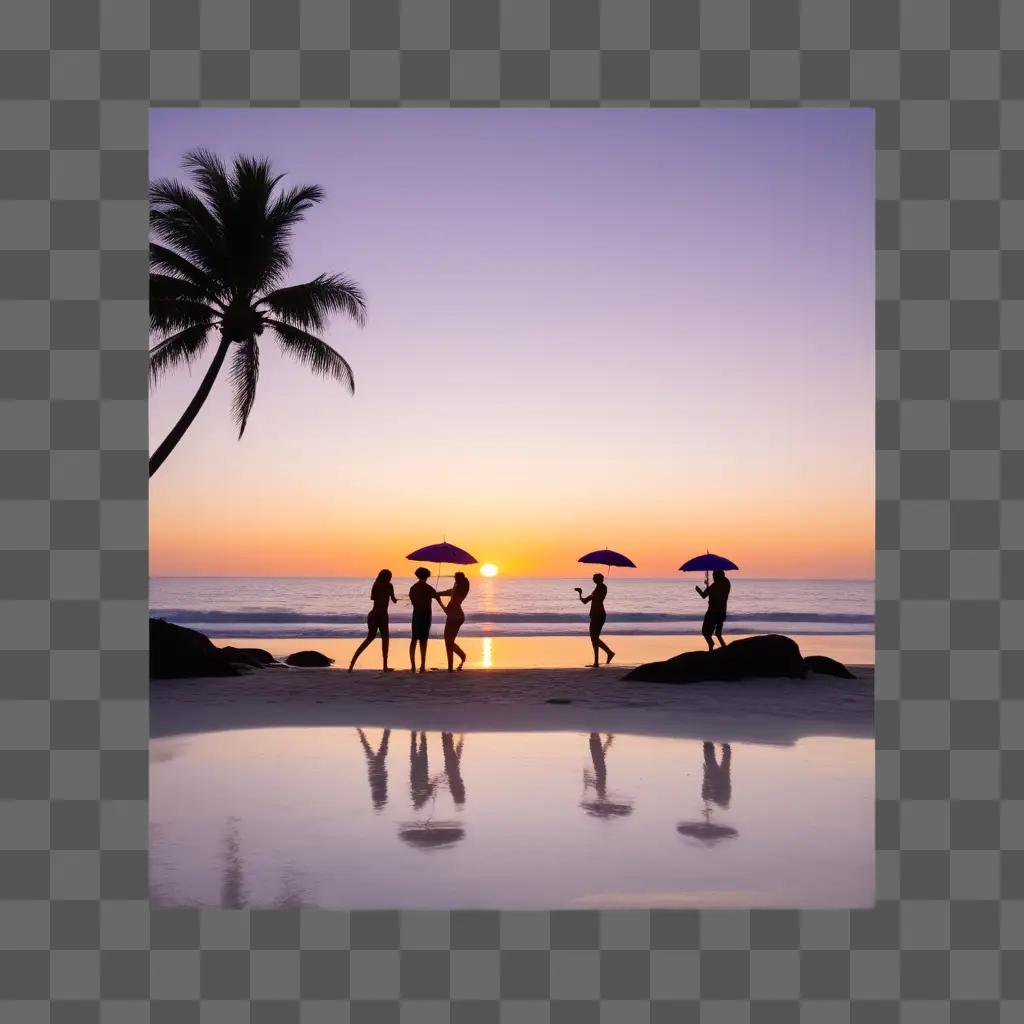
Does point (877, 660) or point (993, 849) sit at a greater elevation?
point (877, 660)

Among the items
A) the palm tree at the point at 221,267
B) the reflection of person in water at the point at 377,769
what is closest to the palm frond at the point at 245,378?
the palm tree at the point at 221,267

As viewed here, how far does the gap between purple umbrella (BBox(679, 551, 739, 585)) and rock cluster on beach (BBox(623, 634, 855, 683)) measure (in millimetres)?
3645

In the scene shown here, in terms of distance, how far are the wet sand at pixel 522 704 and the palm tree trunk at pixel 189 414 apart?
5300mm

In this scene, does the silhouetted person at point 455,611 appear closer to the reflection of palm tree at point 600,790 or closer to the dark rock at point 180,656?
the dark rock at point 180,656

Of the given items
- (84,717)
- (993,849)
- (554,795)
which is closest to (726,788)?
(554,795)

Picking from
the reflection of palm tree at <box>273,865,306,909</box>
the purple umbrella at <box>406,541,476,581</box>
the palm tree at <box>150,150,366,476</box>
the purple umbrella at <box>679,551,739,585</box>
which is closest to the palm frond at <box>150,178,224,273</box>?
the palm tree at <box>150,150,366,476</box>

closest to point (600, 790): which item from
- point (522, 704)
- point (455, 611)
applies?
point (522, 704)

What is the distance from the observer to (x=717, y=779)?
26.8ft

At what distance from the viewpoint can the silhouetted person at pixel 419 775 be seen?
24.2 feet

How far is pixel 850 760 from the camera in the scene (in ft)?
30.0

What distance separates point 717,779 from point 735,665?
24.5ft

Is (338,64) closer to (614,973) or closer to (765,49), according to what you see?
(765,49)

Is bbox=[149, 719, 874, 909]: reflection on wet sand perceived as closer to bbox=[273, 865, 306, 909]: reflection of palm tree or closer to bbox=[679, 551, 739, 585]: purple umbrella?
bbox=[273, 865, 306, 909]: reflection of palm tree

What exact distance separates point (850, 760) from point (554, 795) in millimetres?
3640
